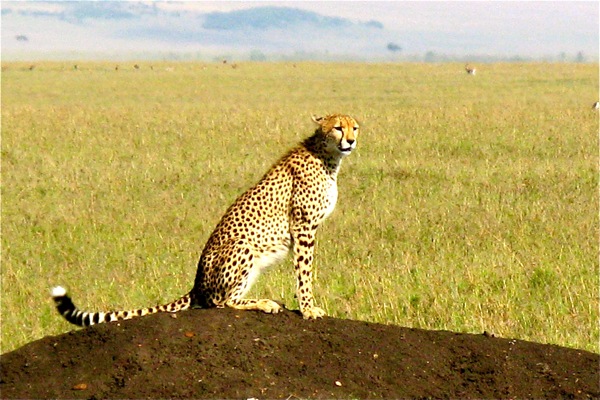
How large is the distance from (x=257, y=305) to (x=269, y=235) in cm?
43

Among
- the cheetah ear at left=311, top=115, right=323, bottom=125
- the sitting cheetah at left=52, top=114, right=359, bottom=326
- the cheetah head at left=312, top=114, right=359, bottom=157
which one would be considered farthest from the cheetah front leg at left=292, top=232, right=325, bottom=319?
the cheetah ear at left=311, top=115, right=323, bottom=125

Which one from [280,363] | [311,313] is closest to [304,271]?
[311,313]

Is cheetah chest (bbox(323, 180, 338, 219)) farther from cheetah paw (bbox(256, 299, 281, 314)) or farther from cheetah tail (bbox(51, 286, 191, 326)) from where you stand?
cheetah tail (bbox(51, 286, 191, 326))

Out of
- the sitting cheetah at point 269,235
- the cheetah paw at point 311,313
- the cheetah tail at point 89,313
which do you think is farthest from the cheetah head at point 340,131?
the cheetah tail at point 89,313

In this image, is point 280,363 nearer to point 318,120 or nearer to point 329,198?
point 329,198

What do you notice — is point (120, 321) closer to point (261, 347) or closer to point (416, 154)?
point (261, 347)

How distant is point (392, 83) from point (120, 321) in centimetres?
3862

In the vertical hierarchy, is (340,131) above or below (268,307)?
above

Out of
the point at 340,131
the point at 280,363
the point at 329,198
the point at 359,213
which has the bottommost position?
the point at 359,213

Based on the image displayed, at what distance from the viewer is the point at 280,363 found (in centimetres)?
528

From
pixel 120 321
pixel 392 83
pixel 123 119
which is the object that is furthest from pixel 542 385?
pixel 392 83

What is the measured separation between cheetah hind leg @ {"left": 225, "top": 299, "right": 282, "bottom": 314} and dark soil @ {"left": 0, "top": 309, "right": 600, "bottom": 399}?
68 millimetres

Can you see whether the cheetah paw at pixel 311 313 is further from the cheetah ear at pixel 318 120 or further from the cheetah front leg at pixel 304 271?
the cheetah ear at pixel 318 120

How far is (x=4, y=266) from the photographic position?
30.1ft
